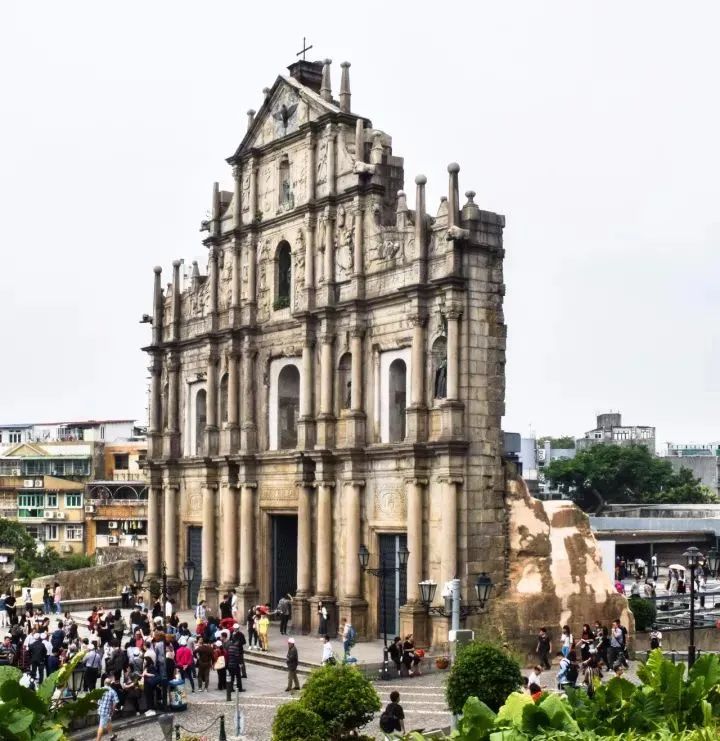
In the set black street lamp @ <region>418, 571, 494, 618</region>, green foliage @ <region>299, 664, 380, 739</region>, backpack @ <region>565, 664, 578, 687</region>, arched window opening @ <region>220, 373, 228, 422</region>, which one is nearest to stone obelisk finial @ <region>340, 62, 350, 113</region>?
arched window opening @ <region>220, 373, 228, 422</region>

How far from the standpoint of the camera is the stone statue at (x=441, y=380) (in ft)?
105

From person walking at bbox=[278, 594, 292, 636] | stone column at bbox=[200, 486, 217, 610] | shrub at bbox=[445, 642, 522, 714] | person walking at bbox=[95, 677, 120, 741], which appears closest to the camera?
shrub at bbox=[445, 642, 522, 714]

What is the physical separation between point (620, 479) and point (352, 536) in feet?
177

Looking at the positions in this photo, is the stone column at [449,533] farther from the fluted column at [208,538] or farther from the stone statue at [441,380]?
the fluted column at [208,538]

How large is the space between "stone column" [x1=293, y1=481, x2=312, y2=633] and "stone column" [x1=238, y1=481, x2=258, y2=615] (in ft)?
8.31

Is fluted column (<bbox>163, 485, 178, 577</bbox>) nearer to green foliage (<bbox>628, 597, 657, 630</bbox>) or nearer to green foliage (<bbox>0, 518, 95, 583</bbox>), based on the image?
green foliage (<bbox>628, 597, 657, 630</bbox>)

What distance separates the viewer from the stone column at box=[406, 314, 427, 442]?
3234 centimetres

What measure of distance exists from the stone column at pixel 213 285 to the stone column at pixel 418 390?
1133cm

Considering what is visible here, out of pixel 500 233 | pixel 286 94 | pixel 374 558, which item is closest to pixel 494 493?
pixel 374 558

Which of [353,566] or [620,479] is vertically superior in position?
[620,479]

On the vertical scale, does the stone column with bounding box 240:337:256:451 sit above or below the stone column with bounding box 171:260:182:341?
below

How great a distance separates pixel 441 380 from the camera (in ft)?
106

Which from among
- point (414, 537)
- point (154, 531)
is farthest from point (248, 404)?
point (414, 537)

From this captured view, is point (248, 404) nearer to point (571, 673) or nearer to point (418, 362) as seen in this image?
point (418, 362)
